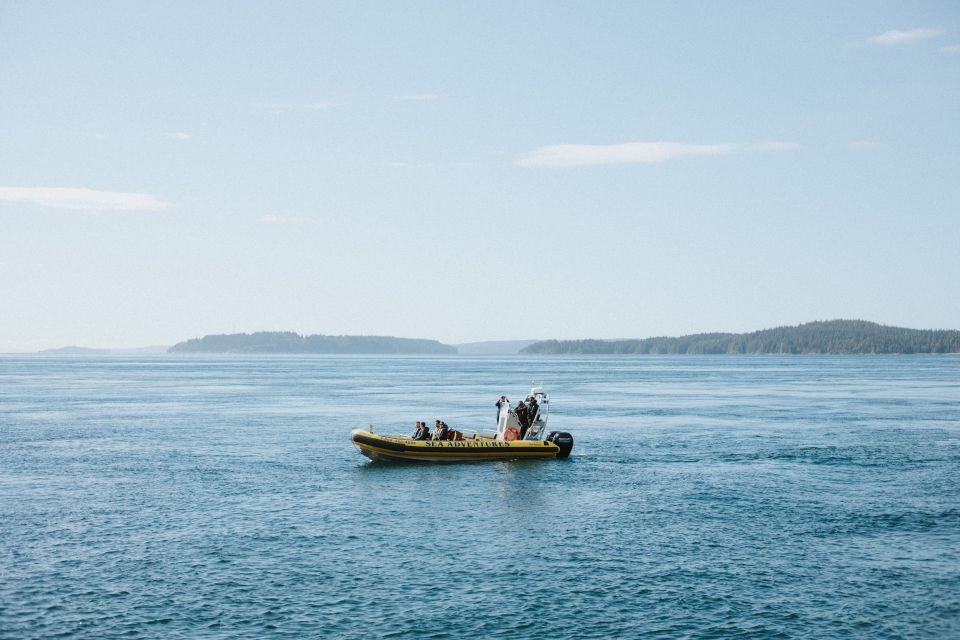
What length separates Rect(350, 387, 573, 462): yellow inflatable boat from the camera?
141ft

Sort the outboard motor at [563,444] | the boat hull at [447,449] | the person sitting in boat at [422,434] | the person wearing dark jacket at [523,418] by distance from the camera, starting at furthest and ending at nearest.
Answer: the person wearing dark jacket at [523,418] → the outboard motor at [563,444] → the person sitting in boat at [422,434] → the boat hull at [447,449]

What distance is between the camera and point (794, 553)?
25.7m

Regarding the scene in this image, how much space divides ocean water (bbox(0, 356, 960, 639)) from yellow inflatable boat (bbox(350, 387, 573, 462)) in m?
0.91

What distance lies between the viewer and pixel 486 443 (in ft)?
144

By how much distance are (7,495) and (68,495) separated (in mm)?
2415

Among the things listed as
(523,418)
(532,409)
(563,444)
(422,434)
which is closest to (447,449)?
(422,434)

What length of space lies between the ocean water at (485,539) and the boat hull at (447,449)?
776 millimetres

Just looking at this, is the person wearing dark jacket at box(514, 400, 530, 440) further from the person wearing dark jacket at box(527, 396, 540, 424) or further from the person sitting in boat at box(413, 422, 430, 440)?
Answer: the person sitting in boat at box(413, 422, 430, 440)

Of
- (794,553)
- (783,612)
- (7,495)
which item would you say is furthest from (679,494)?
(7,495)

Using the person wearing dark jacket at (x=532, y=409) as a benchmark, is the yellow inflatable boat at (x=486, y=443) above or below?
below

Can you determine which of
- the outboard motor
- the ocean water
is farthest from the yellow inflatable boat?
the ocean water

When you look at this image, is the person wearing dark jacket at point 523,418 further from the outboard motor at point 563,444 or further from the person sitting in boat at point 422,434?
the person sitting in boat at point 422,434

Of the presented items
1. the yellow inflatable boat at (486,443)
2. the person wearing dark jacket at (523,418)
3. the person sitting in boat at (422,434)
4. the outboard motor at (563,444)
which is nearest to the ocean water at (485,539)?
the outboard motor at (563,444)

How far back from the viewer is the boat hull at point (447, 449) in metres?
42.9
